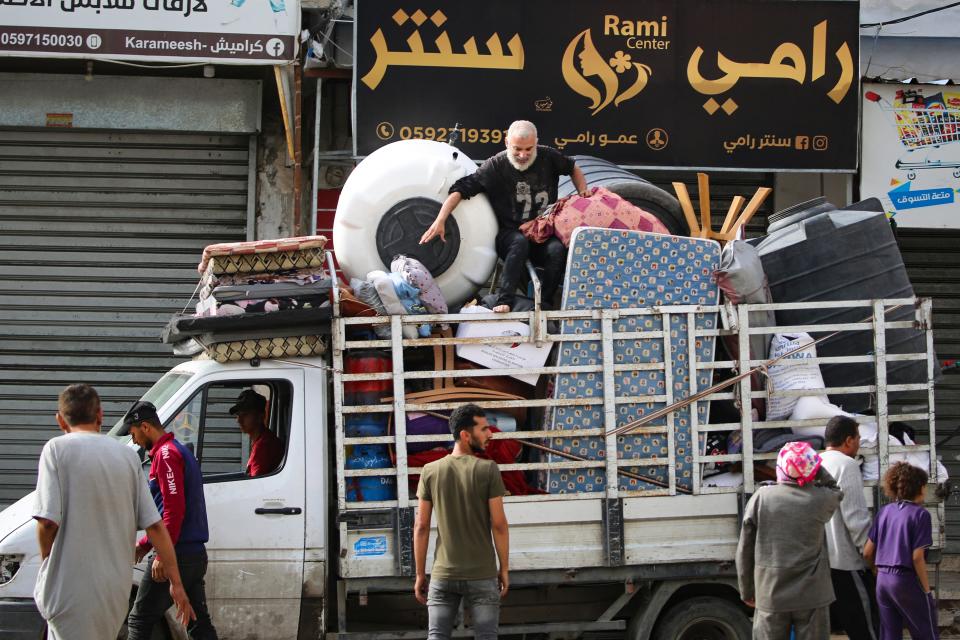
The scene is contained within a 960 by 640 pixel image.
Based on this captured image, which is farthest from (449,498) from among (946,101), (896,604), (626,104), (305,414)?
(946,101)

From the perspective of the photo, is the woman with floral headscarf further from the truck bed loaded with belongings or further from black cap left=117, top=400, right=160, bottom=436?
black cap left=117, top=400, right=160, bottom=436

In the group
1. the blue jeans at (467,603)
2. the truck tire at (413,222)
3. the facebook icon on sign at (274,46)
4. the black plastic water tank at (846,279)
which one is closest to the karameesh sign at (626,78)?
the facebook icon on sign at (274,46)

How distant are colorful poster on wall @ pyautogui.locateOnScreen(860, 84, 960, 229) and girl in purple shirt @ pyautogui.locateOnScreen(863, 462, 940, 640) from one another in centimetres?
497

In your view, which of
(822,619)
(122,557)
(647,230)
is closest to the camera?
(122,557)

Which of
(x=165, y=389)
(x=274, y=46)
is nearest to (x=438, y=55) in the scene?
(x=274, y=46)

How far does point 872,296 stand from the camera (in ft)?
21.8

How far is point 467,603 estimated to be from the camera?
538 cm

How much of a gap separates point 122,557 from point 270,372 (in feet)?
4.85

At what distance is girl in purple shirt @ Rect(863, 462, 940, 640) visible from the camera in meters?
5.44

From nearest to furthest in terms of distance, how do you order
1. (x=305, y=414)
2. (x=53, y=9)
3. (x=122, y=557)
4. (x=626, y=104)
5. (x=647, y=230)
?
(x=122, y=557) → (x=305, y=414) → (x=647, y=230) → (x=53, y=9) → (x=626, y=104)

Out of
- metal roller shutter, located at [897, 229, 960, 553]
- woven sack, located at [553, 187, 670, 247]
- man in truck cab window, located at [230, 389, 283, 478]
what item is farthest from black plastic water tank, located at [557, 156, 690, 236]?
metal roller shutter, located at [897, 229, 960, 553]

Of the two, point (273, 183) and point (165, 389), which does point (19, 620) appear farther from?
point (273, 183)

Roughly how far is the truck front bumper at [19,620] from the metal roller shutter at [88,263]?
476 cm

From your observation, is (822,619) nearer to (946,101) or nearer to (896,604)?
(896,604)
